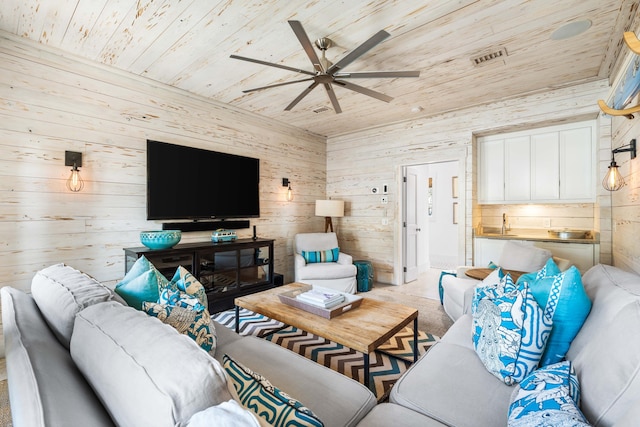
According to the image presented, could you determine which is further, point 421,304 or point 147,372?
point 421,304

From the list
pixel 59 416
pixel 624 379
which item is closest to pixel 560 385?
pixel 624 379

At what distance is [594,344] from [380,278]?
3.84 metres

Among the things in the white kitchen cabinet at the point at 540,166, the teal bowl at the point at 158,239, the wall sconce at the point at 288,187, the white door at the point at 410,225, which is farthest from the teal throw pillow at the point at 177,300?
the white kitchen cabinet at the point at 540,166

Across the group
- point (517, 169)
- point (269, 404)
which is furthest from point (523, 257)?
point (269, 404)

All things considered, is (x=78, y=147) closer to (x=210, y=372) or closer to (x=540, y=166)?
(x=210, y=372)

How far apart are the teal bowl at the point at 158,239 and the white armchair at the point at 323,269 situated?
1.67 meters

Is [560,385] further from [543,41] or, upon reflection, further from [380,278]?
[380,278]

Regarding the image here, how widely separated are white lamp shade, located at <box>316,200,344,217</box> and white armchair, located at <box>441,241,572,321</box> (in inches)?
82.4

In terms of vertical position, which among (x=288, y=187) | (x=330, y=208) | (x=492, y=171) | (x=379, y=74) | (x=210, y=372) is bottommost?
(x=210, y=372)

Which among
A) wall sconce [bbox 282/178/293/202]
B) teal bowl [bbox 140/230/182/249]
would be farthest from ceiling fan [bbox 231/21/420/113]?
wall sconce [bbox 282/178/293/202]

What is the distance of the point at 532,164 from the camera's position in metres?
3.81

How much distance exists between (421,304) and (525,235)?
1.71 metres

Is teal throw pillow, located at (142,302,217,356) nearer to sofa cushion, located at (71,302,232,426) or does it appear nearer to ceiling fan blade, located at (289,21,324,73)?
sofa cushion, located at (71,302,232,426)

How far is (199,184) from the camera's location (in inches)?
143
